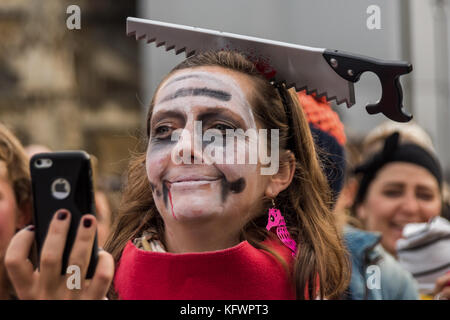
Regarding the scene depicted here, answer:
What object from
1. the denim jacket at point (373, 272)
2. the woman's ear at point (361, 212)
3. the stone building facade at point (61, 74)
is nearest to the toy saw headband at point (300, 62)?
the stone building facade at point (61, 74)

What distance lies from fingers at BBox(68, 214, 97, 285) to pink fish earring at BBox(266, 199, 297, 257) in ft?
1.43

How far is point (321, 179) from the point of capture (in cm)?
178

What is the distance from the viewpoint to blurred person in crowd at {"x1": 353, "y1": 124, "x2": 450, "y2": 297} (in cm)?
341

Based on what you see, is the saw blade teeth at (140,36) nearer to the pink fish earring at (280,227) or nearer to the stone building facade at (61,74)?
the stone building facade at (61,74)

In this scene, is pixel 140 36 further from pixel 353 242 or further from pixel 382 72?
pixel 353 242

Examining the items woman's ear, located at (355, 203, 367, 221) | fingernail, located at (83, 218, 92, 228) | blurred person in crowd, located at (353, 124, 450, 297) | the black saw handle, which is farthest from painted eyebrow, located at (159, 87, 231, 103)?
woman's ear, located at (355, 203, 367, 221)

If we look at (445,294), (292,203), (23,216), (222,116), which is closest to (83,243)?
(222,116)

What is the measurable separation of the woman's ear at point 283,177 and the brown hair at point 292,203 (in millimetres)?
16

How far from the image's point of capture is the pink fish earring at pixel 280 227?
5.59ft

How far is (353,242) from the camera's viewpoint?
2414 millimetres

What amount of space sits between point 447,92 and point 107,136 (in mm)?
2130

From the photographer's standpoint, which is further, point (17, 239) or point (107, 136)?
point (107, 136)

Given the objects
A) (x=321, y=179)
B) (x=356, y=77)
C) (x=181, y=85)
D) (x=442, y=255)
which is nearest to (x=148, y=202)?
(x=181, y=85)
